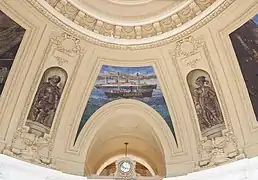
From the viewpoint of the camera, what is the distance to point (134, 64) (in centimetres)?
1456

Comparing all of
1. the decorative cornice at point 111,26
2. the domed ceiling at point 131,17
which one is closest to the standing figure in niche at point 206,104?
the decorative cornice at point 111,26

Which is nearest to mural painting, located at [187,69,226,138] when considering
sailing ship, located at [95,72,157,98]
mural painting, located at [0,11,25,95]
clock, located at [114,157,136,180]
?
sailing ship, located at [95,72,157,98]

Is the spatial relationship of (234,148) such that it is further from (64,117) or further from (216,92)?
(64,117)

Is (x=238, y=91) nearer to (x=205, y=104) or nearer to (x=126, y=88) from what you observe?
(x=205, y=104)

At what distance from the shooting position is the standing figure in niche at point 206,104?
45.6 feet

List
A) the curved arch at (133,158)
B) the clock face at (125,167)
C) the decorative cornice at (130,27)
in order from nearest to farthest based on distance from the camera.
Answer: the decorative cornice at (130,27), the clock face at (125,167), the curved arch at (133,158)

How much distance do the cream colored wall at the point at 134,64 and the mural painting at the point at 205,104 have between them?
20 centimetres

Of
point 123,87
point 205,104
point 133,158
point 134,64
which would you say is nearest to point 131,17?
point 134,64

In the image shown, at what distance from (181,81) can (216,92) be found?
3.87ft

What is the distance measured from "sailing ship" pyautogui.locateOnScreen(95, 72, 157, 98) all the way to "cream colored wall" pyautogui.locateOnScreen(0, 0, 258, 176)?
39 cm

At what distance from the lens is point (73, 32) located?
1346cm

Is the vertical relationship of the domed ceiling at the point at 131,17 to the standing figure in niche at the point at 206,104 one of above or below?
above

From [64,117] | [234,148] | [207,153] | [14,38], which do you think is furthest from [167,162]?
[14,38]

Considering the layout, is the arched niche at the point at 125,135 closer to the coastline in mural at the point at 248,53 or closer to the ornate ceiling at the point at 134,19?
the ornate ceiling at the point at 134,19
